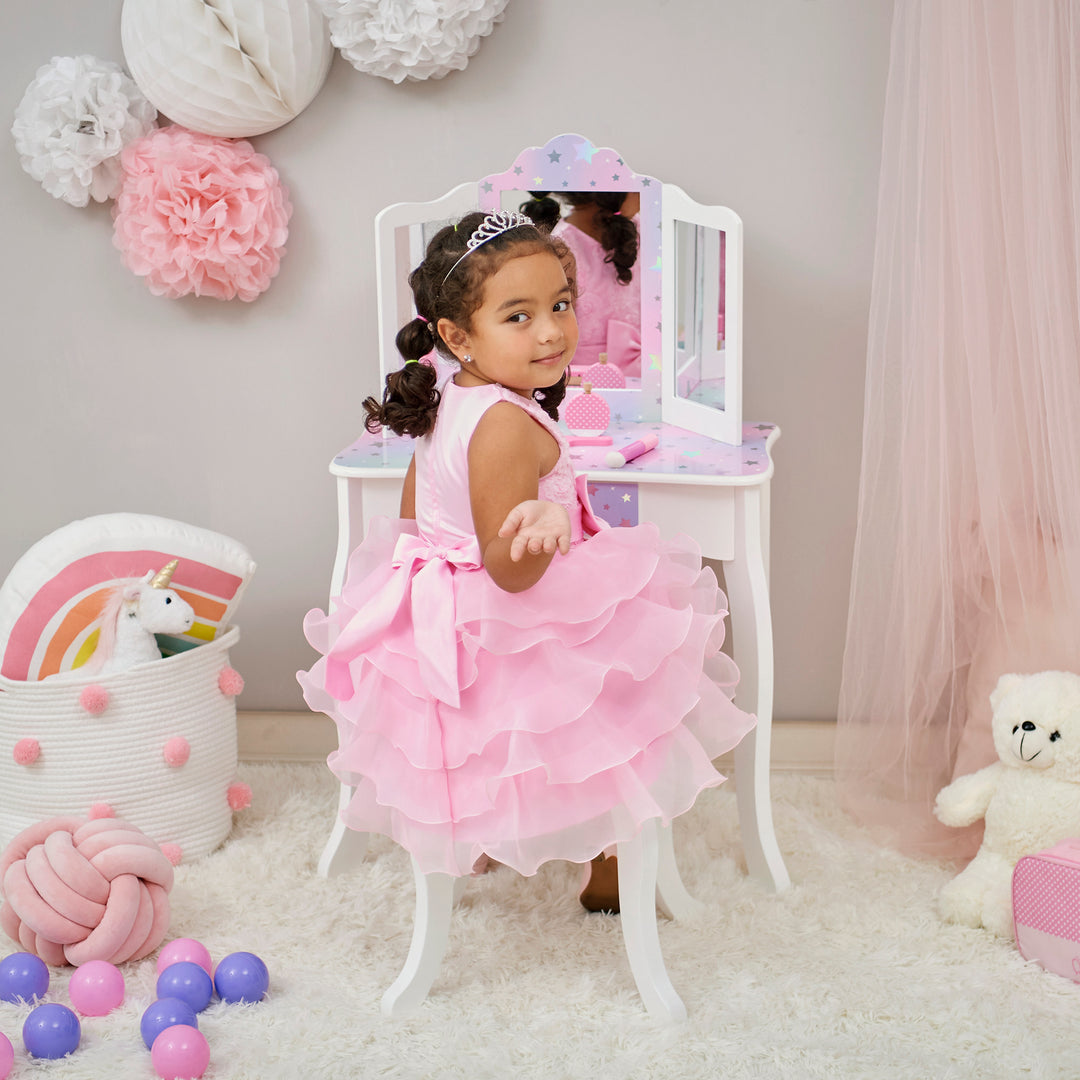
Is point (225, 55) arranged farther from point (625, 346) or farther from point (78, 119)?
point (625, 346)

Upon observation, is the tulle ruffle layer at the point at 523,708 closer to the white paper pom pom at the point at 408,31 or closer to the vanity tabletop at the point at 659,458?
the vanity tabletop at the point at 659,458

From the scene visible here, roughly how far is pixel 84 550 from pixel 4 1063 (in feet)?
2.85

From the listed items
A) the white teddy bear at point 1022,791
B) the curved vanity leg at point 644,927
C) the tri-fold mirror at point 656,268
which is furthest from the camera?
the tri-fold mirror at point 656,268

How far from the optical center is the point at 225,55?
2.15 m

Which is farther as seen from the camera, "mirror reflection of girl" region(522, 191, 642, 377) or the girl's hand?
"mirror reflection of girl" region(522, 191, 642, 377)

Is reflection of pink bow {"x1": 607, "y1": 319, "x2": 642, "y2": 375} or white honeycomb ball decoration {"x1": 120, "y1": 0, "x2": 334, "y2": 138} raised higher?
white honeycomb ball decoration {"x1": 120, "y1": 0, "x2": 334, "y2": 138}

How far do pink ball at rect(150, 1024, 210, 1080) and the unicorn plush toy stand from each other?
2.46ft

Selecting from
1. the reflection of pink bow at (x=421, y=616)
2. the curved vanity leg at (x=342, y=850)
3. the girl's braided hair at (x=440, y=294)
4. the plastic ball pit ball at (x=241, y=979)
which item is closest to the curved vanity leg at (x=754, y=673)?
the girl's braided hair at (x=440, y=294)

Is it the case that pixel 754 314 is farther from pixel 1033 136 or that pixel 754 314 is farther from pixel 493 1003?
pixel 493 1003

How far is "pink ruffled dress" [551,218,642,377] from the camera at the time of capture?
7.05ft

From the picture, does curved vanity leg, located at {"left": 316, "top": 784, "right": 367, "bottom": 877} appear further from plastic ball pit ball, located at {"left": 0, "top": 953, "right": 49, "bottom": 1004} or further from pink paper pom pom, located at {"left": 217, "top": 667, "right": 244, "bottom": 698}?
plastic ball pit ball, located at {"left": 0, "top": 953, "right": 49, "bottom": 1004}

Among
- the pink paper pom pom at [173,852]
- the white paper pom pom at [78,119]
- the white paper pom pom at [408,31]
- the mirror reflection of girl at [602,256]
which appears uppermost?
the white paper pom pom at [408,31]

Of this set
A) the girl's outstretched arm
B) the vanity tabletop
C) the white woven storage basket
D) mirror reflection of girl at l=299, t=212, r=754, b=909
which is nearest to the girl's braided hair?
mirror reflection of girl at l=299, t=212, r=754, b=909

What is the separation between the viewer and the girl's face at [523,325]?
1.60 metres
